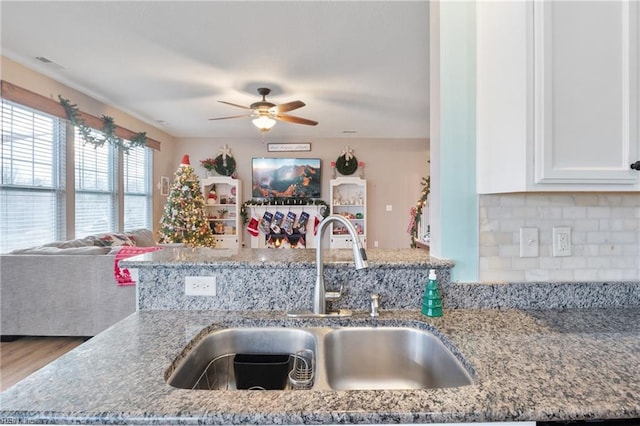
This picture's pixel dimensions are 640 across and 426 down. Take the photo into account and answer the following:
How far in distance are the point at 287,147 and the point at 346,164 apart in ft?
3.98

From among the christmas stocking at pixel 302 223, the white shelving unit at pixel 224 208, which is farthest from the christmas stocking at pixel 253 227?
the christmas stocking at pixel 302 223

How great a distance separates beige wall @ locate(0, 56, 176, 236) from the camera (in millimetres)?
3139

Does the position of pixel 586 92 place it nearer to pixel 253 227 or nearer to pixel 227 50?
pixel 227 50

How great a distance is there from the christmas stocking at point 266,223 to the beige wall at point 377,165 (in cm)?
43

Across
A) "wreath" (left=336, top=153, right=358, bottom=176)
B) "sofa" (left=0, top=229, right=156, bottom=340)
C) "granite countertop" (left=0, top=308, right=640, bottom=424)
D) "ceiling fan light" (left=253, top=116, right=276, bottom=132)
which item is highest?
"ceiling fan light" (left=253, top=116, right=276, bottom=132)

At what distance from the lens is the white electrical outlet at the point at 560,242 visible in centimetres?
128

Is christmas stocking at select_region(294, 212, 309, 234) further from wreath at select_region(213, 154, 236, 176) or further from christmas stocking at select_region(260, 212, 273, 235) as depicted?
wreath at select_region(213, 154, 236, 176)

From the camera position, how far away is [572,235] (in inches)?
50.7

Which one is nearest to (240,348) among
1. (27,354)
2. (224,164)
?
(27,354)

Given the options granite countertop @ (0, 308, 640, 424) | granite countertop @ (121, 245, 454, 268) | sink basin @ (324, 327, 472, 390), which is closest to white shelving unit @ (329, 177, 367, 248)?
granite countertop @ (121, 245, 454, 268)

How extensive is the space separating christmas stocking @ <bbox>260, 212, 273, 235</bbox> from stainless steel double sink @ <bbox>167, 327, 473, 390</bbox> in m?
5.13

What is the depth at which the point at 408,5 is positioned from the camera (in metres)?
2.26

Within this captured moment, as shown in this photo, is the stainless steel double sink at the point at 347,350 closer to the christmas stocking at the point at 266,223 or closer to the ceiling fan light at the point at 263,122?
the ceiling fan light at the point at 263,122

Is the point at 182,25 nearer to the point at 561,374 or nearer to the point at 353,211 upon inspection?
the point at 561,374
